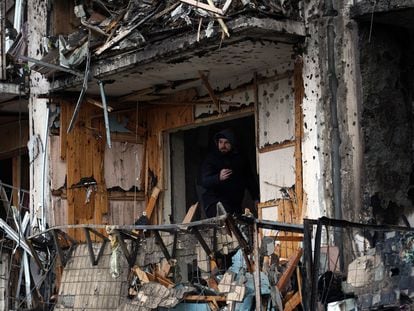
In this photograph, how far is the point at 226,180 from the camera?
12.1 meters

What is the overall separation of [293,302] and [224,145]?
362 cm

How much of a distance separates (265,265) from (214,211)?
2919mm

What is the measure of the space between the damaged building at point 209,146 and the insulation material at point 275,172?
23 millimetres

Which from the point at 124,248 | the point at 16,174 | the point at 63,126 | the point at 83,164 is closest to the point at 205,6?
the point at 124,248

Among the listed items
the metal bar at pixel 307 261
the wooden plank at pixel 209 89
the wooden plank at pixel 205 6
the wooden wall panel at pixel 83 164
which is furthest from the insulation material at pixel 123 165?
the metal bar at pixel 307 261

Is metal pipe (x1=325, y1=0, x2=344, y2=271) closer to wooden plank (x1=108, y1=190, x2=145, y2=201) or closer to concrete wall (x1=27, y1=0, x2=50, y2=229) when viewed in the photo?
wooden plank (x1=108, y1=190, x2=145, y2=201)

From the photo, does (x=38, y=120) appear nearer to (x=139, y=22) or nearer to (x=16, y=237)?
(x=16, y=237)

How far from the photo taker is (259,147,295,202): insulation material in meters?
11.3

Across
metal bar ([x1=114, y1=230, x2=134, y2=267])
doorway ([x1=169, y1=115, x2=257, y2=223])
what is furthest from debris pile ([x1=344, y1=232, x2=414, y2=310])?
doorway ([x1=169, y1=115, x2=257, y2=223])

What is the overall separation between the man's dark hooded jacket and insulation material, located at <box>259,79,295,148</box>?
57cm

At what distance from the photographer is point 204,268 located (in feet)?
30.7

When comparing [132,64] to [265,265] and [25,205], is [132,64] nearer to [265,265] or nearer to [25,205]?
[265,265]

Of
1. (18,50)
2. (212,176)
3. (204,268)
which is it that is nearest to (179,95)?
(212,176)

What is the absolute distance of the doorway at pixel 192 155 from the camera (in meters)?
13.8
